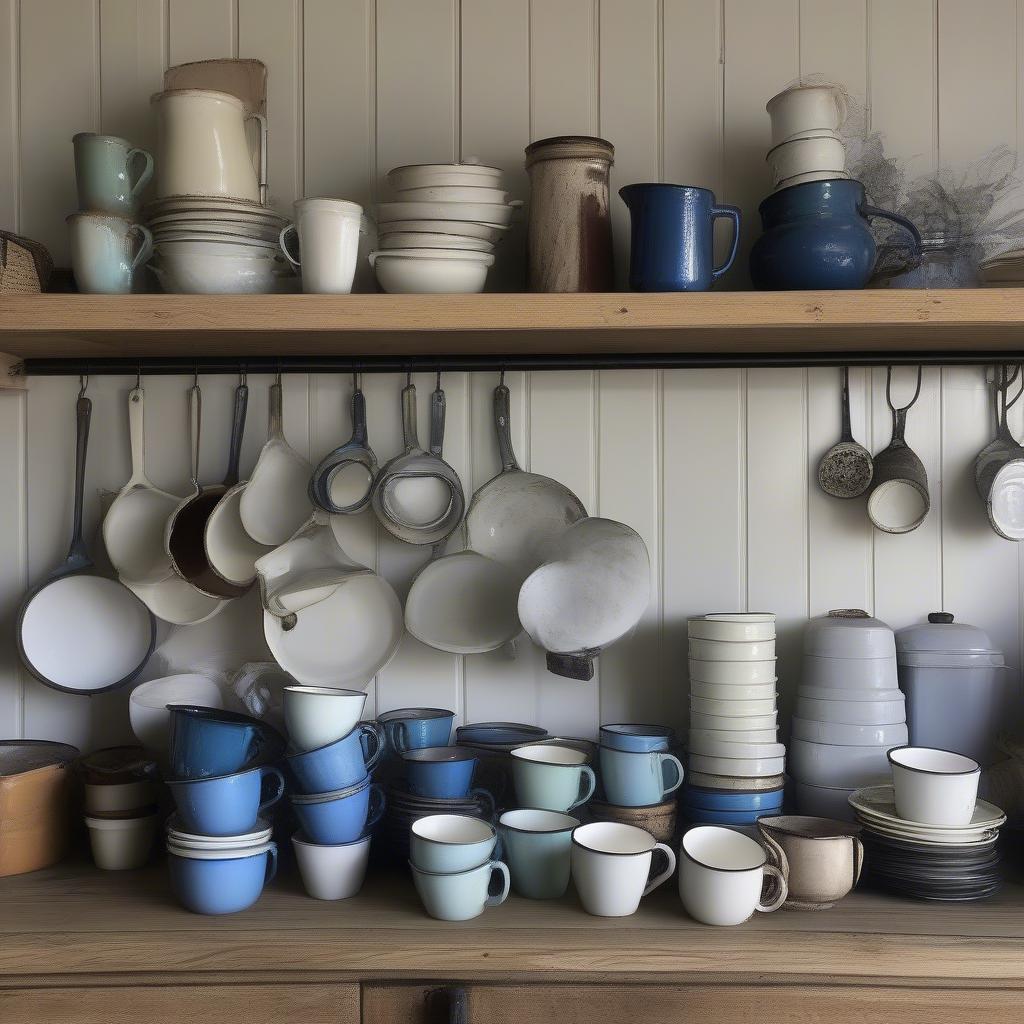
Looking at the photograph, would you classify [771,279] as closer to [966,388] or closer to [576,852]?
[966,388]

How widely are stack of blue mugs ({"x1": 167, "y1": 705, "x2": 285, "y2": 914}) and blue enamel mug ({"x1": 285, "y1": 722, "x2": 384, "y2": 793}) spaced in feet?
0.19

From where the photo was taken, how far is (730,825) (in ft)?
5.02

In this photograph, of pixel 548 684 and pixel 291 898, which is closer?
pixel 291 898

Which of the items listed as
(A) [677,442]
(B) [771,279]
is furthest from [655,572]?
(B) [771,279]

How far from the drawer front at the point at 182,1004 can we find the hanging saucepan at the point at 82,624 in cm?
52

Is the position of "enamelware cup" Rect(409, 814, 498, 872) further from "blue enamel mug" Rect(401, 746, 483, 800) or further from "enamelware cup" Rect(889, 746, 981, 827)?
"enamelware cup" Rect(889, 746, 981, 827)

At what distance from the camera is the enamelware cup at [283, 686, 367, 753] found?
4.78 ft

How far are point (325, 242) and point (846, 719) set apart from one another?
3.46ft

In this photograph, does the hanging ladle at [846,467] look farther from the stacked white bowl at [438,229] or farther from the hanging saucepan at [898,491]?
the stacked white bowl at [438,229]

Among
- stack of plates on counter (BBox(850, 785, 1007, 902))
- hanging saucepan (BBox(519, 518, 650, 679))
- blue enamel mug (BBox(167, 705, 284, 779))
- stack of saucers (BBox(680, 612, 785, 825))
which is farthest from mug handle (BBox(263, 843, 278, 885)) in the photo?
stack of plates on counter (BBox(850, 785, 1007, 902))

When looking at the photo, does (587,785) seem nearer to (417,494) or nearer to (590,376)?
(417,494)

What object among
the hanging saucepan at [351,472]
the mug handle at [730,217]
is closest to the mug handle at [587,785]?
the hanging saucepan at [351,472]

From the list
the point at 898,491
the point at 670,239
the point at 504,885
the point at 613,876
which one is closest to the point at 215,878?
the point at 504,885

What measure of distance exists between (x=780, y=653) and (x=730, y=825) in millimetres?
318
